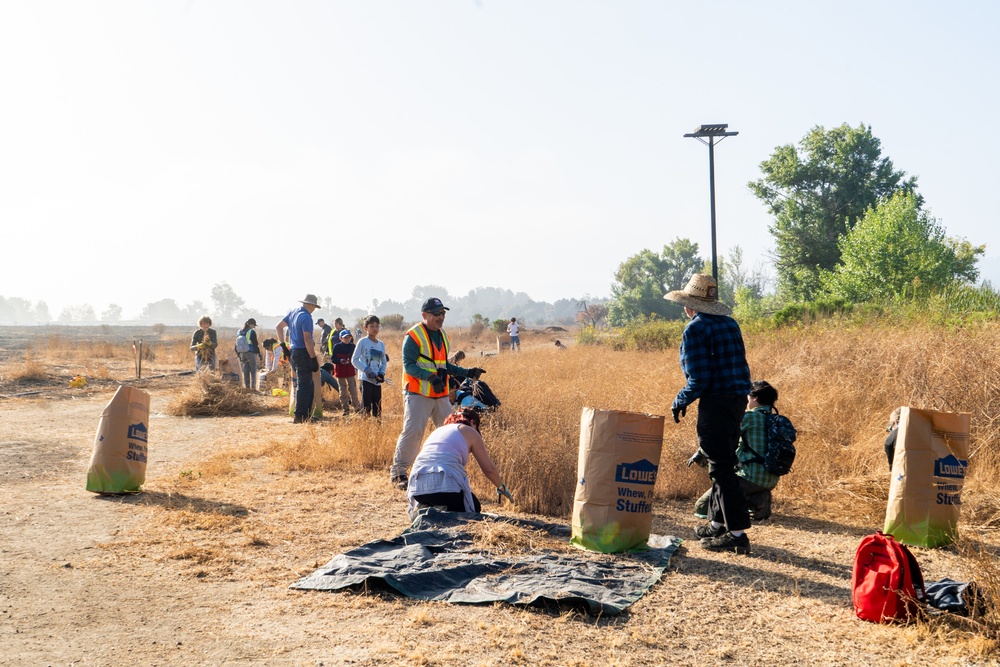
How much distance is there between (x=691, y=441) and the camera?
26.9ft

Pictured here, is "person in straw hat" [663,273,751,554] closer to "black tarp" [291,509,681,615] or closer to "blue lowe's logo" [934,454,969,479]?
"black tarp" [291,509,681,615]

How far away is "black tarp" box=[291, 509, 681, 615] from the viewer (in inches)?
174

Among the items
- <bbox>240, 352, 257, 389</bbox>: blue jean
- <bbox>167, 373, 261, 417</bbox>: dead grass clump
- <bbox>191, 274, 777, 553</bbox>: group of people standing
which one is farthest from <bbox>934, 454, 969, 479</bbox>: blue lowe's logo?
<bbox>240, 352, 257, 389</bbox>: blue jean

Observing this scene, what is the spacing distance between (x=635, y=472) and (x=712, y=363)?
924 mm

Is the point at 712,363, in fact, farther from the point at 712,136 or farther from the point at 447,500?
the point at 712,136

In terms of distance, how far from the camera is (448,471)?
228 inches

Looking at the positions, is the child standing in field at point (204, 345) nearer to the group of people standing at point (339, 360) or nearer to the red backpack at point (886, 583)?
the group of people standing at point (339, 360)

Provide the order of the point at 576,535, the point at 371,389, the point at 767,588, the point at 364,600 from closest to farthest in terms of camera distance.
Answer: the point at 364,600, the point at 767,588, the point at 576,535, the point at 371,389

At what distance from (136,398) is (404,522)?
2.82 meters

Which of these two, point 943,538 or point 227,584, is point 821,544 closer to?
point 943,538

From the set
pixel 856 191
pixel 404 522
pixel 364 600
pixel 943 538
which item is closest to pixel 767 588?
pixel 943 538

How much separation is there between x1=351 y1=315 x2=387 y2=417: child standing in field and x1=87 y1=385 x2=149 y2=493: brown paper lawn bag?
3.60m

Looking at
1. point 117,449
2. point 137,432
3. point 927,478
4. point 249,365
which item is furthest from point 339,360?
point 927,478

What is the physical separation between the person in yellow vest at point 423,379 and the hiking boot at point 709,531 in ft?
8.92
